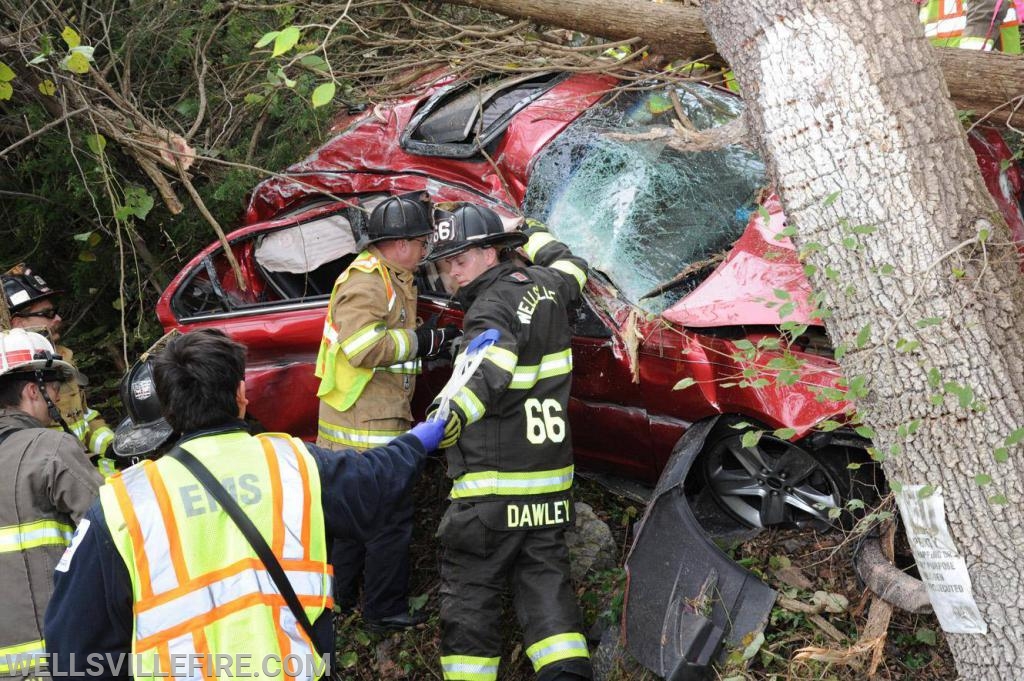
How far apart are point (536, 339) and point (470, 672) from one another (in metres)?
1.27

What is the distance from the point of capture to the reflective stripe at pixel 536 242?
165 inches

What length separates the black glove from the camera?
4.27m

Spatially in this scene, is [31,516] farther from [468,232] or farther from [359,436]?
[468,232]

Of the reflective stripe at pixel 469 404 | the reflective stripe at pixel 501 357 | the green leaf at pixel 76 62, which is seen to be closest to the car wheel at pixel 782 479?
the reflective stripe at pixel 501 357

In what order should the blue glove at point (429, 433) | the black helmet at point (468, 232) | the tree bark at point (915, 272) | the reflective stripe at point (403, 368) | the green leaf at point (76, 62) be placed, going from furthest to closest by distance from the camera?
the green leaf at point (76, 62), the reflective stripe at point (403, 368), the black helmet at point (468, 232), the blue glove at point (429, 433), the tree bark at point (915, 272)

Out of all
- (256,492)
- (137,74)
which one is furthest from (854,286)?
(137,74)

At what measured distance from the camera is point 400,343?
13.7 ft

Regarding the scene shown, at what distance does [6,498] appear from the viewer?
312 cm

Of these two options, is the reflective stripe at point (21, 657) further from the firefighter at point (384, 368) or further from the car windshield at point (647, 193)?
the car windshield at point (647, 193)

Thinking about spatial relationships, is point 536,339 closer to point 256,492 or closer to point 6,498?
point 256,492

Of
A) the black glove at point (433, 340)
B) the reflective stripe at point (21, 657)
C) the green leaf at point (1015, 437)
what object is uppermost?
the green leaf at point (1015, 437)

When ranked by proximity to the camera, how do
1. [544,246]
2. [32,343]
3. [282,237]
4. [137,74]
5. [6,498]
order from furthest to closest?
[137,74] → [282,237] → [544,246] → [32,343] → [6,498]

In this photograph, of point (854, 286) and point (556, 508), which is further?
point (556, 508)

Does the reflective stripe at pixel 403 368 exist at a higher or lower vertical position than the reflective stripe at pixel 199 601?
lower
